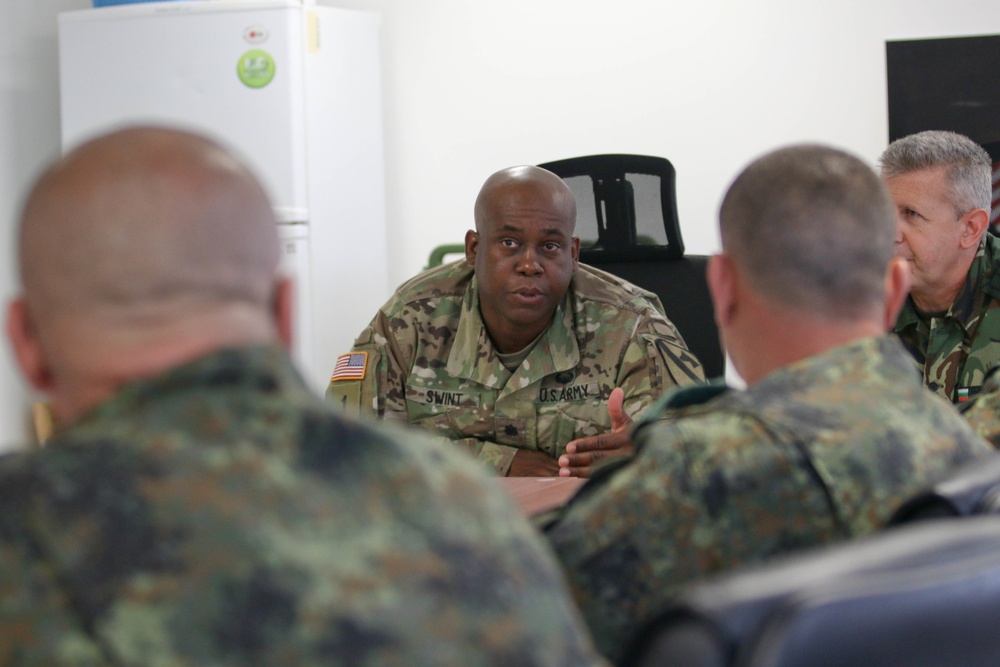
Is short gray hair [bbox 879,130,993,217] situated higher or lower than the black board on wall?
lower

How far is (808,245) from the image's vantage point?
1237 millimetres

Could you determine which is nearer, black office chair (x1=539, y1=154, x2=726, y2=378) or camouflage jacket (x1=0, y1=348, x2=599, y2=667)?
camouflage jacket (x1=0, y1=348, x2=599, y2=667)

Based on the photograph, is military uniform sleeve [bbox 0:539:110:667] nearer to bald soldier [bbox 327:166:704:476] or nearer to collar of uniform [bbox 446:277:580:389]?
bald soldier [bbox 327:166:704:476]

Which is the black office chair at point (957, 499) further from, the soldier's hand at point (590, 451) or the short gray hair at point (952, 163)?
the short gray hair at point (952, 163)

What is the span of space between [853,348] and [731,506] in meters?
0.24

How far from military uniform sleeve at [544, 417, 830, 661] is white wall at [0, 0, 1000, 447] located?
3.48 metres

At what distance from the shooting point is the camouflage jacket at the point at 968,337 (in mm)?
2516

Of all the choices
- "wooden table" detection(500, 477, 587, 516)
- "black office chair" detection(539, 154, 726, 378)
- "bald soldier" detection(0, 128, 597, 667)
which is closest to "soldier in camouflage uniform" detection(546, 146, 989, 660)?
"bald soldier" detection(0, 128, 597, 667)

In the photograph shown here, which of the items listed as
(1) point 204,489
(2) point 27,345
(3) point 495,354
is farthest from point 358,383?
(1) point 204,489

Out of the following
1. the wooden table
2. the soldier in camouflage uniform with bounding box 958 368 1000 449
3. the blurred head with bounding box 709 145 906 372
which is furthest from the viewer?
the wooden table

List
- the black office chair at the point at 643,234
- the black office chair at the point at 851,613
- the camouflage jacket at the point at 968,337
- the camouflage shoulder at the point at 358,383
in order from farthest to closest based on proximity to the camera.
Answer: the black office chair at the point at 643,234 → the camouflage shoulder at the point at 358,383 → the camouflage jacket at the point at 968,337 → the black office chair at the point at 851,613

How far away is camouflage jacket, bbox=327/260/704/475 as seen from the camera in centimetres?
274

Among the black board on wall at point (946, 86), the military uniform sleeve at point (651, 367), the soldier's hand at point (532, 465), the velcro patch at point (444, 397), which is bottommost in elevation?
the soldier's hand at point (532, 465)

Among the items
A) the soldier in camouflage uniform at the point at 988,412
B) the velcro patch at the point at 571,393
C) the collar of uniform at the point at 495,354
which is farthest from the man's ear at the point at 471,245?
the soldier in camouflage uniform at the point at 988,412
